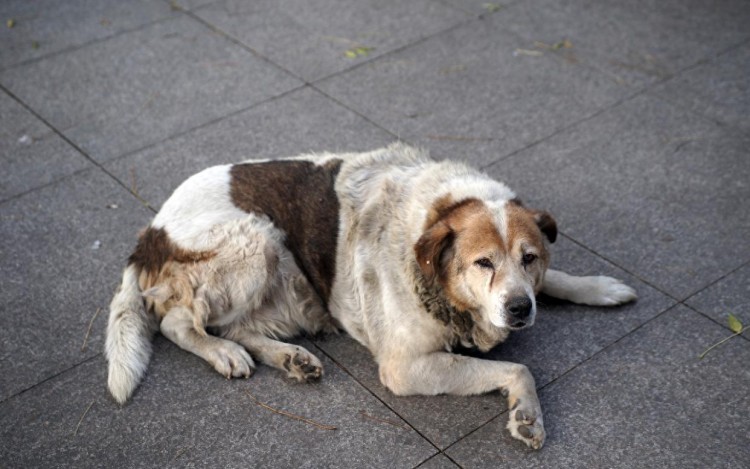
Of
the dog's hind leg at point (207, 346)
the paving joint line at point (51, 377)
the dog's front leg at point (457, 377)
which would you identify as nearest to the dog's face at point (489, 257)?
the dog's front leg at point (457, 377)

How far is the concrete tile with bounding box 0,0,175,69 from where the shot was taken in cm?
833

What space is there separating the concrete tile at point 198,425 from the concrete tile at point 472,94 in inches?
104

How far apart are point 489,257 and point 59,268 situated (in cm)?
292

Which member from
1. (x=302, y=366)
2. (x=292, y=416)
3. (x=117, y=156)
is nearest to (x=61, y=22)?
(x=117, y=156)

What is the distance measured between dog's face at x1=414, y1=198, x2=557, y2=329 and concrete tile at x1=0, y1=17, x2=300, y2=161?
3417 millimetres

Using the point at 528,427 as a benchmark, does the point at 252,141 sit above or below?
below

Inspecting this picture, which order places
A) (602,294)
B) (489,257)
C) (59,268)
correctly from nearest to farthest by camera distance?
(489,257), (602,294), (59,268)

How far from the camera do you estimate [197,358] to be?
16.0 feet

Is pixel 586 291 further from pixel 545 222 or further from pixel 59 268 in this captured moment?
pixel 59 268

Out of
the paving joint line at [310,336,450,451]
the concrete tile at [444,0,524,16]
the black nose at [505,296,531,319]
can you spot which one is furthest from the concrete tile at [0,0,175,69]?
the black nose at [505,296,531,319]

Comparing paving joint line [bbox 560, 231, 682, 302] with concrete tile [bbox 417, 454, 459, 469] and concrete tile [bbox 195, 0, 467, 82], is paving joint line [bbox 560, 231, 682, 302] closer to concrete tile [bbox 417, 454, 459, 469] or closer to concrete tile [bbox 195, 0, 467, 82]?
concrete tile [bbox 417, 454, 459, 469]

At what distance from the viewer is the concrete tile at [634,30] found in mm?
7648

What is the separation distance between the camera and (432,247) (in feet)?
14.1

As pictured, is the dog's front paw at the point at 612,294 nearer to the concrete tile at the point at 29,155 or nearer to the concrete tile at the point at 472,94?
the concrete tile at the point at 472,94
